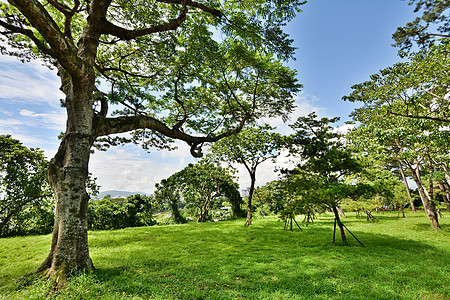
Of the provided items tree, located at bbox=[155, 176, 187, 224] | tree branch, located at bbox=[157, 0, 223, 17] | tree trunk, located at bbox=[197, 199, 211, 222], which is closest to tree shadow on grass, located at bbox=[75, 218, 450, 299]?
tree branch, located at bbox=[157, 0, 223, 17]

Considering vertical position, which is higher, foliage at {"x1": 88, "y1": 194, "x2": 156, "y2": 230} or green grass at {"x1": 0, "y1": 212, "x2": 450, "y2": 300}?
foliage at {"x1": 88, "y1": 194, "x2": 156, "y2": 230}

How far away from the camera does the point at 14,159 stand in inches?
367

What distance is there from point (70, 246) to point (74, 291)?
972 mm

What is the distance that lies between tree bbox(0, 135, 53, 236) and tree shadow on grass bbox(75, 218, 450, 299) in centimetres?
534

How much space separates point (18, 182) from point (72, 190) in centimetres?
887

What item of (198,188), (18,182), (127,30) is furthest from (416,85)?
(18,182)

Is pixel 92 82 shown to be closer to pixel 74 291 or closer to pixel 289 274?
pixel 74 291

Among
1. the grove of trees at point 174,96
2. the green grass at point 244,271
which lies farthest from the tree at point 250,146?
the green grass at point 244,271

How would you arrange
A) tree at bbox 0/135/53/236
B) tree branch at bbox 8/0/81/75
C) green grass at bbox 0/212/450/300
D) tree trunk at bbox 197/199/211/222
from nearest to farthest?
1. tree branch at bbox 8/0/81/75
2. green grass at bbox 0/212/450/300
3. tree at bbox 0/135/53/236
4. tree trunk at bbox 197/199/211/222

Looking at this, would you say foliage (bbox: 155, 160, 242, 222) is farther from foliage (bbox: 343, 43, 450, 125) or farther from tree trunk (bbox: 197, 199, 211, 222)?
foliage (bbox: 343, 43, 450, 125)

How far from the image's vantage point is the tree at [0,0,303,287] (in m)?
4.01

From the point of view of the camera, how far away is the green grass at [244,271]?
356 centimetres

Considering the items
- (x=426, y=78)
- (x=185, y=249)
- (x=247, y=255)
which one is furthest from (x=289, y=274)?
(x=426, y=78)

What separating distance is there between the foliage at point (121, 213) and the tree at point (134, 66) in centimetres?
629
